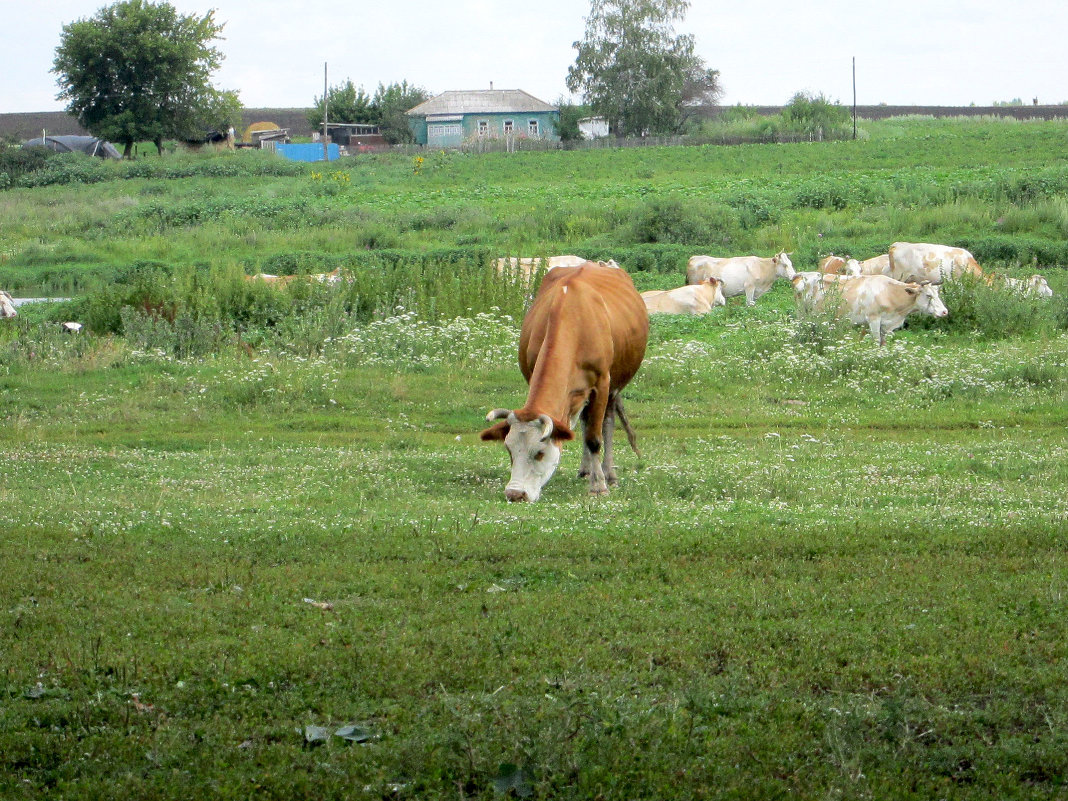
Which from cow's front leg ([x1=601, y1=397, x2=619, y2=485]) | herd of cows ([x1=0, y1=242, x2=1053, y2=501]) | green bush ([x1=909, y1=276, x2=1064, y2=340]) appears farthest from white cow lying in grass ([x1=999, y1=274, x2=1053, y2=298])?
cow's front leg ([x1=601, y1=397, x2=619, y2=485])

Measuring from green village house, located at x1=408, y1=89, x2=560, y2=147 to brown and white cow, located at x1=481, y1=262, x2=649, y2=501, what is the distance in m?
81.5

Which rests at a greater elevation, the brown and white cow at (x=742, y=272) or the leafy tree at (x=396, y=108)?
the leafy tree at (x=396, y=108)

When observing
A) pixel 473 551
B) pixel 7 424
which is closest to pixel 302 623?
pixel 473 551

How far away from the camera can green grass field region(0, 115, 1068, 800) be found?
15.1ft

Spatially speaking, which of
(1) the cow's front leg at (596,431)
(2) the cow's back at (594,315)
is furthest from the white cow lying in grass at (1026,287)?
(1) the cow's front leg at (596,431)

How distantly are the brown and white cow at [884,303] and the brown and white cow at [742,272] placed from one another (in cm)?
653

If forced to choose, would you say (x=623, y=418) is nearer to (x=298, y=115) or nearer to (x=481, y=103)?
(x=481, y=103)

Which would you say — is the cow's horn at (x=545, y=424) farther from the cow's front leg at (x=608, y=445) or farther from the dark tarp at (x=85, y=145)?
the dark tarp at (x=85, y=145)

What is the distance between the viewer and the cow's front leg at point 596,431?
10.7 m

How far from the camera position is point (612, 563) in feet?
24.8

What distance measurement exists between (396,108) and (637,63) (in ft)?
76.0

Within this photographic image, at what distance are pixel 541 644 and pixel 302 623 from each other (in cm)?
127

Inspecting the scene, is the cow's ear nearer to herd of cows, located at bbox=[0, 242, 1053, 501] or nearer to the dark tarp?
herd of cows, located at bbox=[0, 242, 1053, 501]

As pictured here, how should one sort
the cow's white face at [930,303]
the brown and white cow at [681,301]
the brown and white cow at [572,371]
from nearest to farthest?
the brown and white cow at [572,371] → the cow's white face at [930,303] → the brown and white cow at [681,301]
